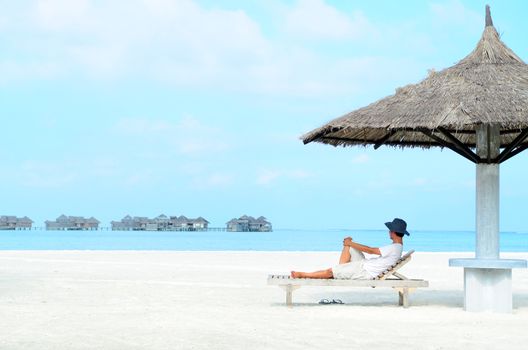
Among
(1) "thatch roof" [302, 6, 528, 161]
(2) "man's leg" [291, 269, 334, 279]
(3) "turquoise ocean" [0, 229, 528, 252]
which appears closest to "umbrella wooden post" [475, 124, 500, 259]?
(1) "thatch roof" [302, 6, 528, 161]

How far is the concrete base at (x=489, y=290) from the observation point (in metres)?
9.27

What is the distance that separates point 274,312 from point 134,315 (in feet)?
4.98

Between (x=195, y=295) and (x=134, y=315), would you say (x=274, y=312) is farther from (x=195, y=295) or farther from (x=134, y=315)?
(x=195, y=295)

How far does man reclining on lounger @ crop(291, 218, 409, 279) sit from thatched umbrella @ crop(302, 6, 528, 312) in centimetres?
79

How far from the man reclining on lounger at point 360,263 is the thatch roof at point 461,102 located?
1.31 metres

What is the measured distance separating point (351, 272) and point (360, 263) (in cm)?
15

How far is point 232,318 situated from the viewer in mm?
8594

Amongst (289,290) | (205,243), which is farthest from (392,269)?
(205,243)

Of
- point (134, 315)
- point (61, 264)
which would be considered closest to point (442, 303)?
point (134, 315)

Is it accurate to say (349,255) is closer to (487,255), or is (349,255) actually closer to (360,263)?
(360,263)

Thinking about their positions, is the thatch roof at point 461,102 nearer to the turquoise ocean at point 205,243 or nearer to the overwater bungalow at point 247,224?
the turquoise ocean at point 205,243

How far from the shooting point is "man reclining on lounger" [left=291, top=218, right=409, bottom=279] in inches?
379

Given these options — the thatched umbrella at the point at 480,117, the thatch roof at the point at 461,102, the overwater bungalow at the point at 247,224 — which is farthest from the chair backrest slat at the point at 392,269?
the overwater bungalow at the point at 247,224

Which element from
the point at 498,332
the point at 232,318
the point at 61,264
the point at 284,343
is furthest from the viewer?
the point at 61,264
